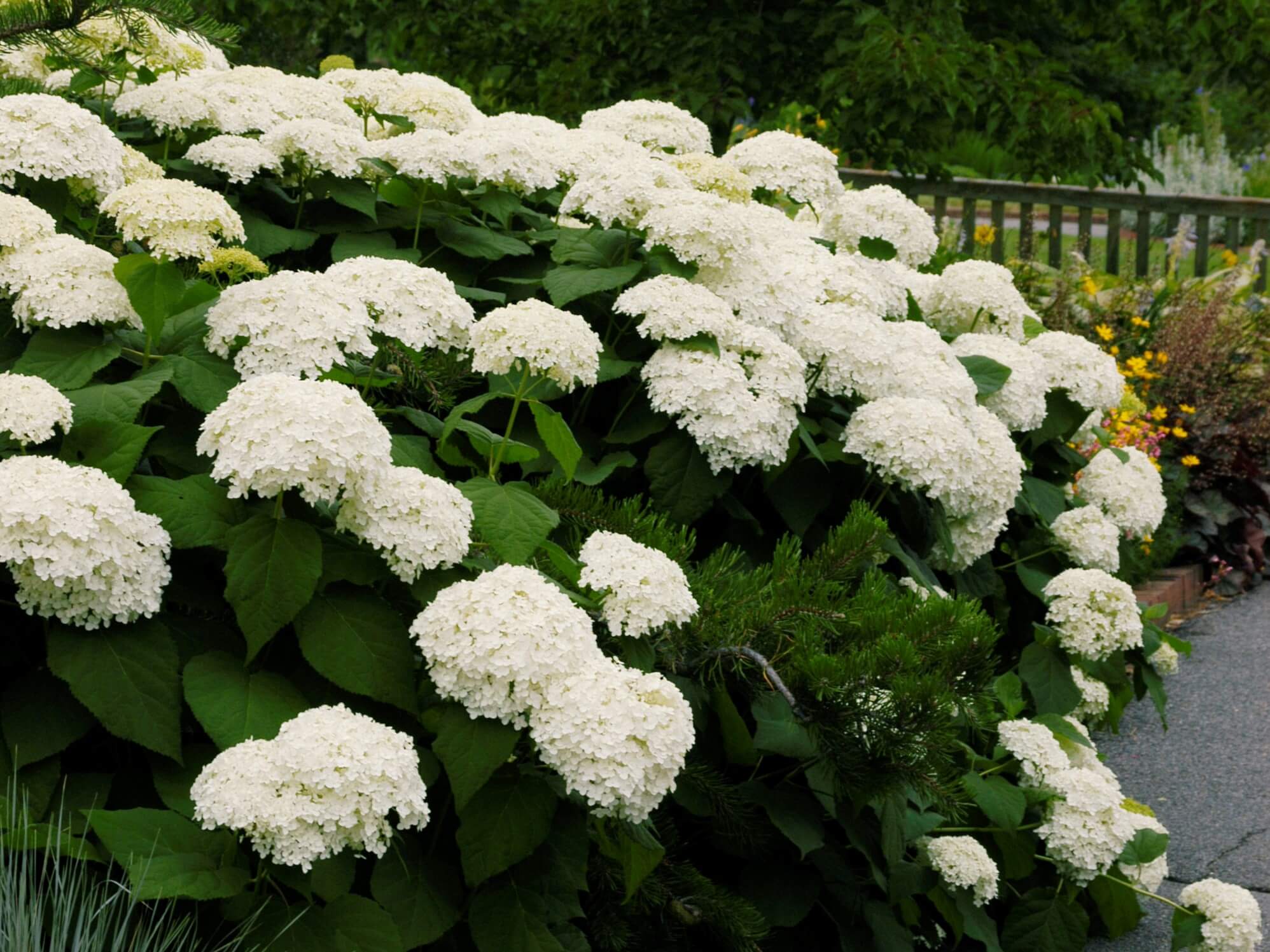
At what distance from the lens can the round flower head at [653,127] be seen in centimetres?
390

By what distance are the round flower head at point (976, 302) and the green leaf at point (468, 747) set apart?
2.56m

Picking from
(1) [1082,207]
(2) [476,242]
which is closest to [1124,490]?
(2) [476,242]

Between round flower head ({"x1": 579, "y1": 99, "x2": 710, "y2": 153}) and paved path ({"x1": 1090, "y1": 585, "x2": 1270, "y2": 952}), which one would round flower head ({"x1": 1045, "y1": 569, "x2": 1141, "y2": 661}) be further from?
round flower head ({"x1": 579, "y1": 99, "x2": 710, "y2": 153})

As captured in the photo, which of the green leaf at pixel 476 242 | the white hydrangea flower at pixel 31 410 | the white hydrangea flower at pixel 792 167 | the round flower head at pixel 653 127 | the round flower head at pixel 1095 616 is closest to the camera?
the white hydrangea flower at pixel 31 410

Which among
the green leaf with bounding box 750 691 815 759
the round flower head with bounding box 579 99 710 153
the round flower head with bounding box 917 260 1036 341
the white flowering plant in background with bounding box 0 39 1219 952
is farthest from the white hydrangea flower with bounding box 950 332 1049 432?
the green leaf with bounding box 750 691 815 759

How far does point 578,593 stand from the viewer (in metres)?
2.19

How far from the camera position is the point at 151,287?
215 centimetres

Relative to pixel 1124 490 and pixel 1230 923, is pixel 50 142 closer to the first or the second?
pixel 1230 923

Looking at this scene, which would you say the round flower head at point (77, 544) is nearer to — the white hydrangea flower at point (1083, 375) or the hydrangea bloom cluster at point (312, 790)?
A: the hydrangea bloom cluster at point (312, 790)

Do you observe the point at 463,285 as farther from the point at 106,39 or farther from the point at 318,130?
the point at 106,39

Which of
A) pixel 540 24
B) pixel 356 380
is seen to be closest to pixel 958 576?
pixel 356 380

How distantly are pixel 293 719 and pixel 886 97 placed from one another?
570 cm

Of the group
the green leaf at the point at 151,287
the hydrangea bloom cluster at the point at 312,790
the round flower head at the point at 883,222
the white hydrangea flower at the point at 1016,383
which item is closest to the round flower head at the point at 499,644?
the hydrangea bloom cluster at the point at 312,790

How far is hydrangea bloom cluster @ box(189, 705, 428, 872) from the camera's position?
5.26 feet
